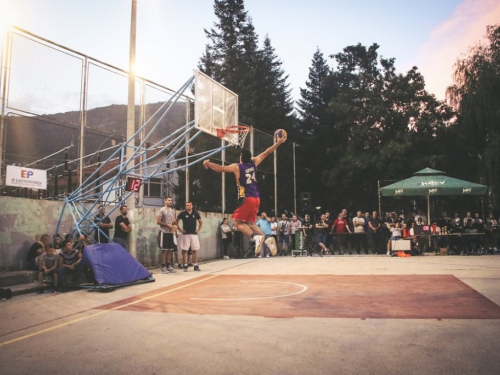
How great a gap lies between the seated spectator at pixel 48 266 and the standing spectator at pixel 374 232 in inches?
551

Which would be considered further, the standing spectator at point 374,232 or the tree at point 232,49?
the tree at point 232,49

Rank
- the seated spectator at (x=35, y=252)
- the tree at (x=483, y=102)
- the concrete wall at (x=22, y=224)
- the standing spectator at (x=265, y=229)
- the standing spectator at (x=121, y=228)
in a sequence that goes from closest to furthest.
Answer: the concrete wall at (x=22, y=224)
the seated spectator at (x=35, y=252)
the standing spectator at (x=121, y=228)
the standing spectator at (x=265, y=229)
the tree at (x=483, y=102)

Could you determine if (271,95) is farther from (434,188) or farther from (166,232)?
(166,232)

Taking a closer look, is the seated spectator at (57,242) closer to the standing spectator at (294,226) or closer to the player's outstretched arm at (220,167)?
the player's outstretched arm at (220,167)

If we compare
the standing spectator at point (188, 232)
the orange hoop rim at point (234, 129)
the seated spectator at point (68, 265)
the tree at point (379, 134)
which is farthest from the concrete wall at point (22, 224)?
the tree at point (379, 134)

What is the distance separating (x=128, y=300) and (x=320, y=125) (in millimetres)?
31526

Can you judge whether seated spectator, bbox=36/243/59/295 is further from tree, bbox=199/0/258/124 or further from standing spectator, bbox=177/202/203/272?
tree, bbox=199/0/258/124

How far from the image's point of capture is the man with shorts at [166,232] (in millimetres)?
12805

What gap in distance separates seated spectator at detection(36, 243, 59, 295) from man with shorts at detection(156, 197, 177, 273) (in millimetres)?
3415

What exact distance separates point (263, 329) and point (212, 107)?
730cm

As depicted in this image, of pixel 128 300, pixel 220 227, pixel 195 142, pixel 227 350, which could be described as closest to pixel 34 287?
pixel 128 300

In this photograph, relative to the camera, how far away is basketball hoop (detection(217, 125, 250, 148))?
37.6 feet

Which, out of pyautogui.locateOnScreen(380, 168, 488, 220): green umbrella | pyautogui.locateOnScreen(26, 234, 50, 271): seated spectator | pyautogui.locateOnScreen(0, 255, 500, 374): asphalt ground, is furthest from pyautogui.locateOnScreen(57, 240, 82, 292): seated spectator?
pyautogui.locateOnScreen(380, 168, 488, 220): green umbrella

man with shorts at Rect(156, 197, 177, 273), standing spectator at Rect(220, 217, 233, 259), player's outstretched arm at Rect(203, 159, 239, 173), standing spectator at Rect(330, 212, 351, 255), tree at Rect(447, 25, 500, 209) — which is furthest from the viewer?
tree at Rect(447, 25, 500, 209)
